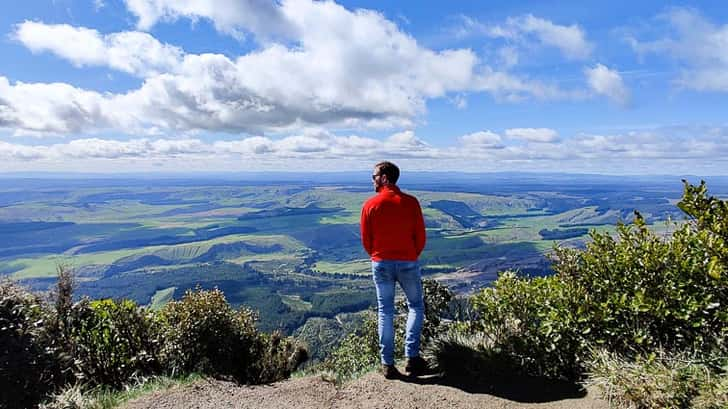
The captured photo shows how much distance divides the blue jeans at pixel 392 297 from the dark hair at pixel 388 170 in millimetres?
962

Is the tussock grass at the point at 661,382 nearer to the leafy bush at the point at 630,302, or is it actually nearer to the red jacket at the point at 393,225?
the leafy bush at the point at 630,302

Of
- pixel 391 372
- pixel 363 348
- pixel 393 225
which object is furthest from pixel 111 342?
pixel 363 348

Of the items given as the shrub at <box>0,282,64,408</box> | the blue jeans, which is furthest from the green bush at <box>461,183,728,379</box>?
the shrub at <box>0,282,64,408</box>

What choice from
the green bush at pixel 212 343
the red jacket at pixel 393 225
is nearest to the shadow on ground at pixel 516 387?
the red jacket at pixel 393 225

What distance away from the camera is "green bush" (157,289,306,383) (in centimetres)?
606

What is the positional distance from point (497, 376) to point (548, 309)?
3.13 ft

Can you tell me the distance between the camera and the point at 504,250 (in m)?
144

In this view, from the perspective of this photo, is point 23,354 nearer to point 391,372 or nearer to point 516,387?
point 391,372

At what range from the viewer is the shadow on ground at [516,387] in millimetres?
4617

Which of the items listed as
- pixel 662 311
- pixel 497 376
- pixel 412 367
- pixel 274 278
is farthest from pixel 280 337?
pixel 274 278

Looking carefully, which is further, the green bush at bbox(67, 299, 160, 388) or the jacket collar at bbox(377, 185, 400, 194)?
the green bush at bbox(67, 299, 160, 388)

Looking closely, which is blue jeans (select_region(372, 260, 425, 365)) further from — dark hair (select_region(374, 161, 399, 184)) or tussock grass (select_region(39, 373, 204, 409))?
tussock grass (select_region(39, 373, 204, 409))

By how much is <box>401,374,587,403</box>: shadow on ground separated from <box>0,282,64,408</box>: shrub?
3.73 metres

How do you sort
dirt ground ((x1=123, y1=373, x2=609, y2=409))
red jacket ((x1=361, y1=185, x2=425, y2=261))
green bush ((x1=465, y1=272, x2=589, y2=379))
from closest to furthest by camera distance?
1. dirt ground ((x1=123, y1=373, x2=609, y2=409))
2. green bush ((x1=465, y1=272, x2=589, y2=379))
3. red jacket ((x1=361, y1=185, x2=425, y2=261))
